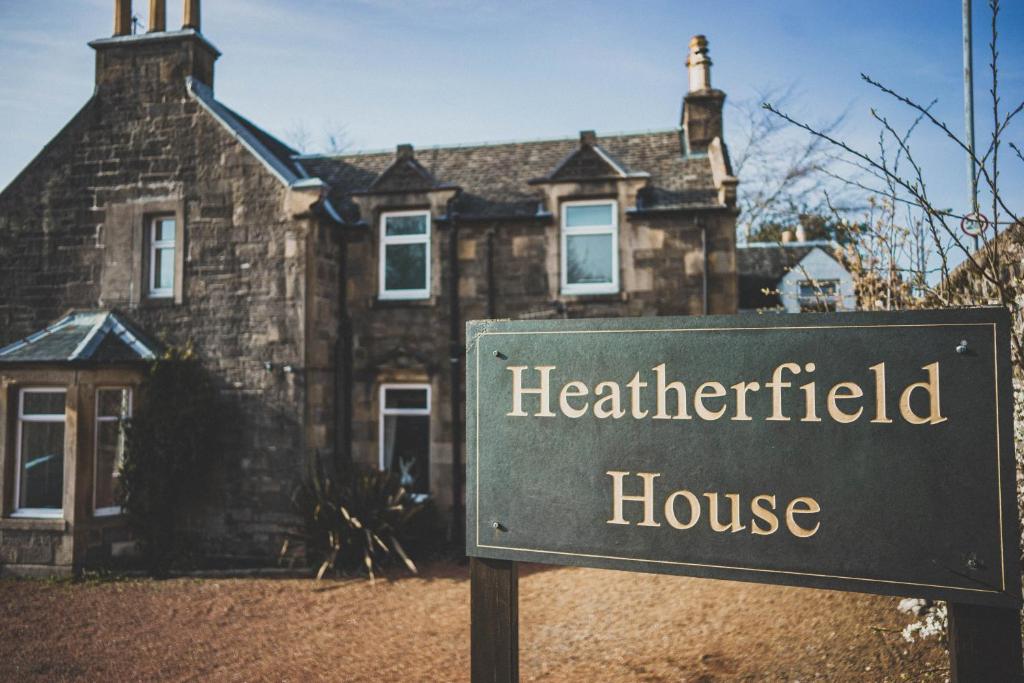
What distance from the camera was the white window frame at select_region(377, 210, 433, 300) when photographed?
1240 centimetres

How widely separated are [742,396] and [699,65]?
12.3 meters

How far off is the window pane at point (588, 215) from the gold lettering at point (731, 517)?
32.3ft

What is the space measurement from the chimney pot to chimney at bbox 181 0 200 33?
952cm

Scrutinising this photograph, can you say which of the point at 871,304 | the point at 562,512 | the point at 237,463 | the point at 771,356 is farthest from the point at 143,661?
the point at 871,304

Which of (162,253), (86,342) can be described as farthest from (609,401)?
(162,253)

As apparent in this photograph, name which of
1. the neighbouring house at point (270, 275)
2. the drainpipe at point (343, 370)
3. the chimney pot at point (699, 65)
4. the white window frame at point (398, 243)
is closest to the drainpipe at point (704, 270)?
the neighbouring house at point (270, 275)

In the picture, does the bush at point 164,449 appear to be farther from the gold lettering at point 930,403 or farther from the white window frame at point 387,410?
the gold lettering at point 930,403

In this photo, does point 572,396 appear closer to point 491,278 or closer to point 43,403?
point 491,278

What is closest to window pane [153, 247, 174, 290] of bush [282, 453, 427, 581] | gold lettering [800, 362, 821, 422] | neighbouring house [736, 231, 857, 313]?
bush [282, 453, 427, 581]

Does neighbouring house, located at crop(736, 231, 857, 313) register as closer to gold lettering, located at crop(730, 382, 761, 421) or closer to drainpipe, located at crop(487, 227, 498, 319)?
drainpipe, located at crop(487, 227, 498, 319)

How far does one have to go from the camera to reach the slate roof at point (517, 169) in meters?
11.9

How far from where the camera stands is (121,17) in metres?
12.2

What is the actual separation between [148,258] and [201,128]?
100 inches

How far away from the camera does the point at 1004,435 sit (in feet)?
7.06
